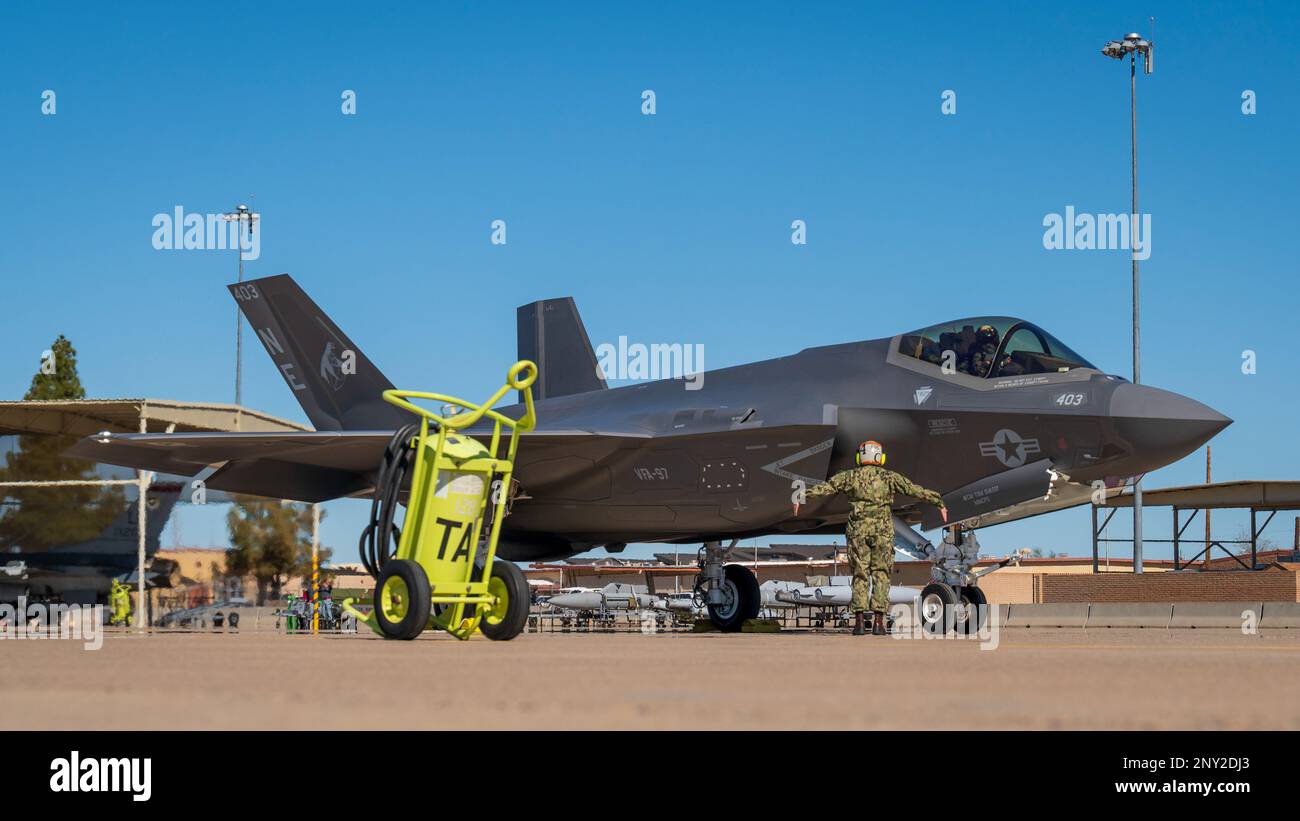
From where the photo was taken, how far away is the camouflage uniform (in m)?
12.9

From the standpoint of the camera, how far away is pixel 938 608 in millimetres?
13070

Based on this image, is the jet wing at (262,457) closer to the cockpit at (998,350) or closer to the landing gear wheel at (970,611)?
the cockpit at (998,350)

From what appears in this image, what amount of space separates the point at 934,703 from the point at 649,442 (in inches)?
438

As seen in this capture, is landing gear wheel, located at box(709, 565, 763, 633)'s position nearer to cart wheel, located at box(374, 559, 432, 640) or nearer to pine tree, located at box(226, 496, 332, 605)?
cart wheel, located at box(374, 559, 432, 640)

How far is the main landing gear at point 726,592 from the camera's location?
54.5 feet

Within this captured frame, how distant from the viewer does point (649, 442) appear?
15.8 metres

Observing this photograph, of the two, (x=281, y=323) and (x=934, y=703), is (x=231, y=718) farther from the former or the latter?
(x=281, y=323)

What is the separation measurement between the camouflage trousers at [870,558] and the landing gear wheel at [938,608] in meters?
0.46

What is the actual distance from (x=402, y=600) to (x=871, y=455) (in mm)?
5162

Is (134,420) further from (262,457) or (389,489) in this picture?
(389,489)

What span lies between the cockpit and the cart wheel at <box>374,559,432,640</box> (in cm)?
665

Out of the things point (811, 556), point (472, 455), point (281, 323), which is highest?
point (281, 323)
